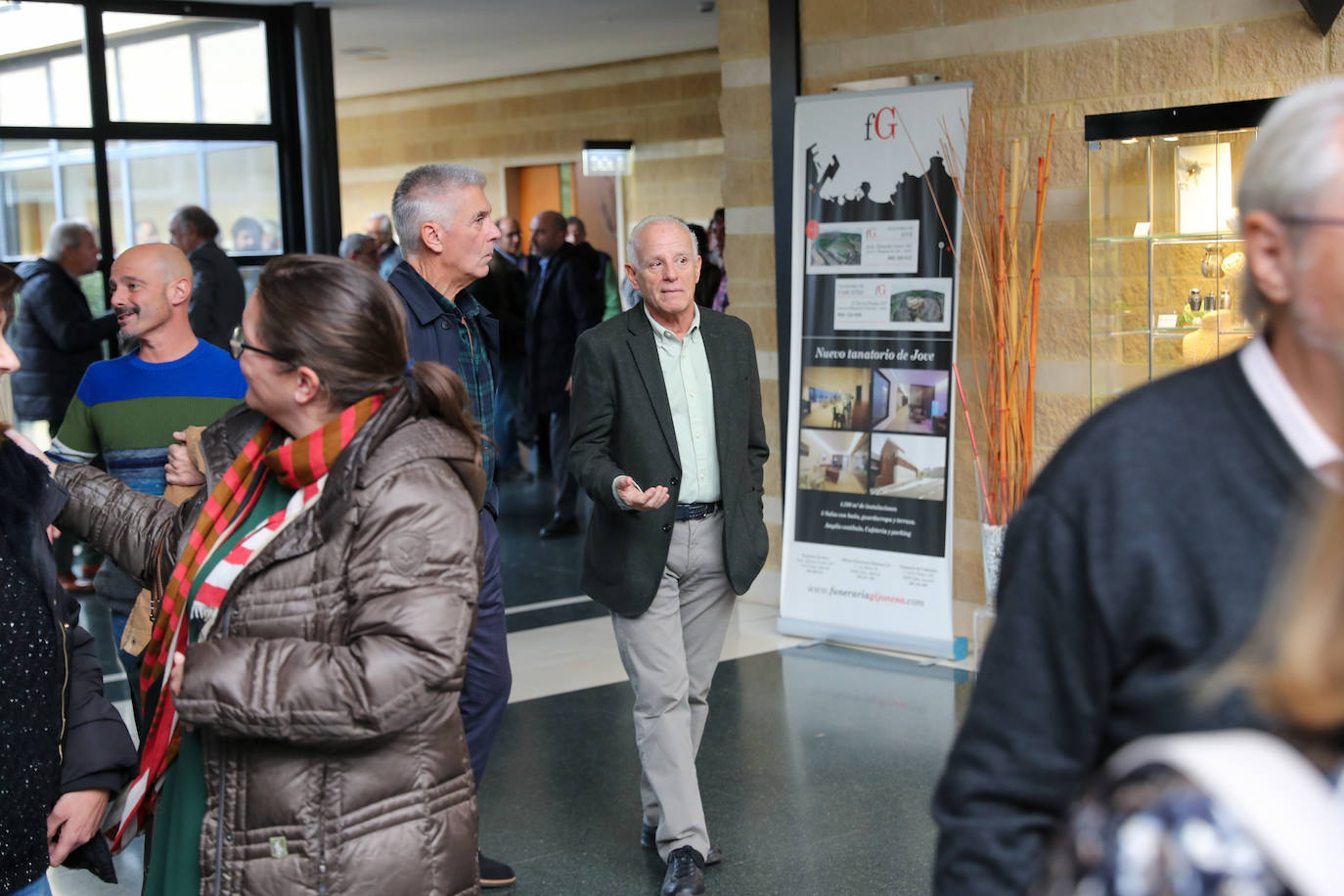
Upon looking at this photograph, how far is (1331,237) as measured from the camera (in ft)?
3.52

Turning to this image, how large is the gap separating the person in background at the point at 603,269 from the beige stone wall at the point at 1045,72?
310 cm

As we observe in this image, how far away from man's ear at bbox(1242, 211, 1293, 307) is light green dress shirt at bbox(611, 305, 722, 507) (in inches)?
91.9

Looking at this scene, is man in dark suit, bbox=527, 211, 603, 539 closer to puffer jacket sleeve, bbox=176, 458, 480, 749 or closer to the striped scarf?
the striped scarf

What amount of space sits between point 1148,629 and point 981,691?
0.16 meters

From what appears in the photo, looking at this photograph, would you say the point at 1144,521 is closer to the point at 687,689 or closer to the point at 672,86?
the point at 687,689

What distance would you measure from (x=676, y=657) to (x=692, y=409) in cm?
61

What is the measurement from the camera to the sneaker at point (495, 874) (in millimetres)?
3363

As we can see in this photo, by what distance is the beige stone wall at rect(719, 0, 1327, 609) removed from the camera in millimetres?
4461

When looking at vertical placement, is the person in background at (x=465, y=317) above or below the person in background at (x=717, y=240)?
below

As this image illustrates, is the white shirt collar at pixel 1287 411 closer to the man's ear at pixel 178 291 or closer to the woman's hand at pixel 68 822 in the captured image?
the woman's hand at pixel 68 822

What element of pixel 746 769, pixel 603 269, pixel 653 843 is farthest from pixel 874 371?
pixel 603 269

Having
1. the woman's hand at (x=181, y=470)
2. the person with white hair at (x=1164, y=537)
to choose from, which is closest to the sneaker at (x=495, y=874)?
the woman's hand at (x=181, y=470)

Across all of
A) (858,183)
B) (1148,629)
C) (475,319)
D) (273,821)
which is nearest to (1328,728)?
(1148,629)

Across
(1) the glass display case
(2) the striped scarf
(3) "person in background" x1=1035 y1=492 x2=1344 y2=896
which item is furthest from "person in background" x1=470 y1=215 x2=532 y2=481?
(3) "person in background" x1=1035 y1=492 x2=1344 y2=896
